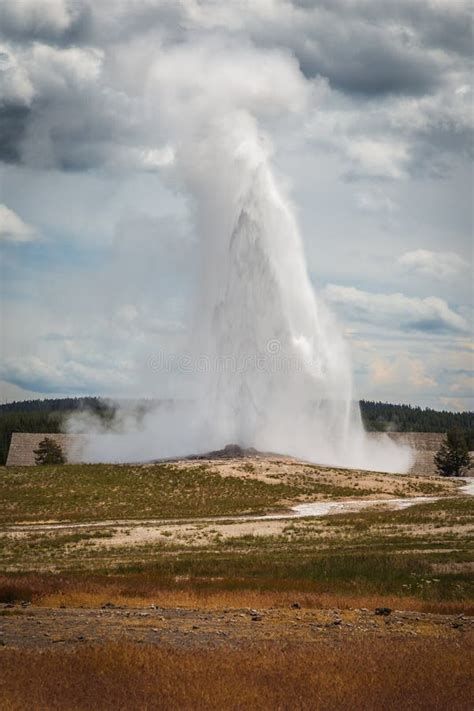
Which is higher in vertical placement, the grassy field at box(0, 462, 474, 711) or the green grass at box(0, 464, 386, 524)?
the green grass at box(0, 464, 386, 524)

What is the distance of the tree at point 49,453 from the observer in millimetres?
95500

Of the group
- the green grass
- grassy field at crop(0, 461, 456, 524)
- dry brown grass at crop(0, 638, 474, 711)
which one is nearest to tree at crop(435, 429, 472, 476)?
grassy field at crop(0, 461, 456, 524)

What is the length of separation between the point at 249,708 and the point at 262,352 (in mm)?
71565

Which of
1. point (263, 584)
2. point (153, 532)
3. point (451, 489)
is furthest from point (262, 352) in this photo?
point (263, 584)

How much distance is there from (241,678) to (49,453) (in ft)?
282

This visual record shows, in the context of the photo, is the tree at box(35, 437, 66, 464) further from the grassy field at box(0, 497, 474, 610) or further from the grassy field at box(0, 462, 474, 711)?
the grassy field at box(0, 497, 474, 610)

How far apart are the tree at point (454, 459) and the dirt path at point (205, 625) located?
260ft

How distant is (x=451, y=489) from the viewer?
6944 centimetres

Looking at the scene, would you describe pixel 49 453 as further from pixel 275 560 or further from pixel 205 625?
pixel 205 625

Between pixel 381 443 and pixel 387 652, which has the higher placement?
pixel 381 443

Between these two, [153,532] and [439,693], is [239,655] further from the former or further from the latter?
[153,532]

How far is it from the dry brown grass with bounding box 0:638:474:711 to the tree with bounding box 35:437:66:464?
8256 cm

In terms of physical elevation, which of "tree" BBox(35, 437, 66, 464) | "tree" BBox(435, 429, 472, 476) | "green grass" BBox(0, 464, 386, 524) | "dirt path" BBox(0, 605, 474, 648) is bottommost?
"dirt path" BBox(0, 605, 474, 648)

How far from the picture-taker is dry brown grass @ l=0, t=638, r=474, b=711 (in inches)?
460
